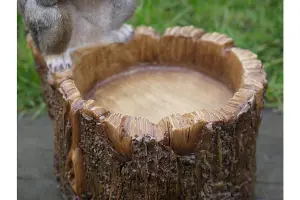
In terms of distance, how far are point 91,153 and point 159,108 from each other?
343 mm

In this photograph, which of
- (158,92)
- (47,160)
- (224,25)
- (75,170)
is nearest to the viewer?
(75,170)

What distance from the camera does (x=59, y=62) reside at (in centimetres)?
183

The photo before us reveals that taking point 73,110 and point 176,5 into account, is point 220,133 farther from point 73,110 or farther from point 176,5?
point 176,5

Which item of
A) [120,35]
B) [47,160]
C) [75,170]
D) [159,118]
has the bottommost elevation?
[47,160]

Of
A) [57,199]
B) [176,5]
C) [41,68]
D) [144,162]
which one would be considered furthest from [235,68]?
[176,5]

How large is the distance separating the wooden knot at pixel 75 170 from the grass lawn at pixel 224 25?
2.87 ft

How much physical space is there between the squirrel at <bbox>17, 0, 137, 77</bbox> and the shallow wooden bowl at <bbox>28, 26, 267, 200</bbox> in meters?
0.05

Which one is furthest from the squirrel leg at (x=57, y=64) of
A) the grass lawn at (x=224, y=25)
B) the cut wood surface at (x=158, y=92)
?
the grass lawn at (x=224, y=25)

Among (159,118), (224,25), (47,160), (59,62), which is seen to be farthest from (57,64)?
(224,25)

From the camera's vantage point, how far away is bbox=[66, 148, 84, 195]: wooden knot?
1.74 meters

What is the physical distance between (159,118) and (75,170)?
0.36 meters

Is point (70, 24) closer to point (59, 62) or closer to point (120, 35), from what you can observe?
point (59, 62)

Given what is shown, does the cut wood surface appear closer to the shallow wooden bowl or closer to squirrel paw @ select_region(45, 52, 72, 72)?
the shallow wooden bowl

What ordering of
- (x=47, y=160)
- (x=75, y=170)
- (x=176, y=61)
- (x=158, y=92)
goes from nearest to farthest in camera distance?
(x=75, y=170) < (x=158, y=92) < (x=176, y=61) < (x=47, y=160)
